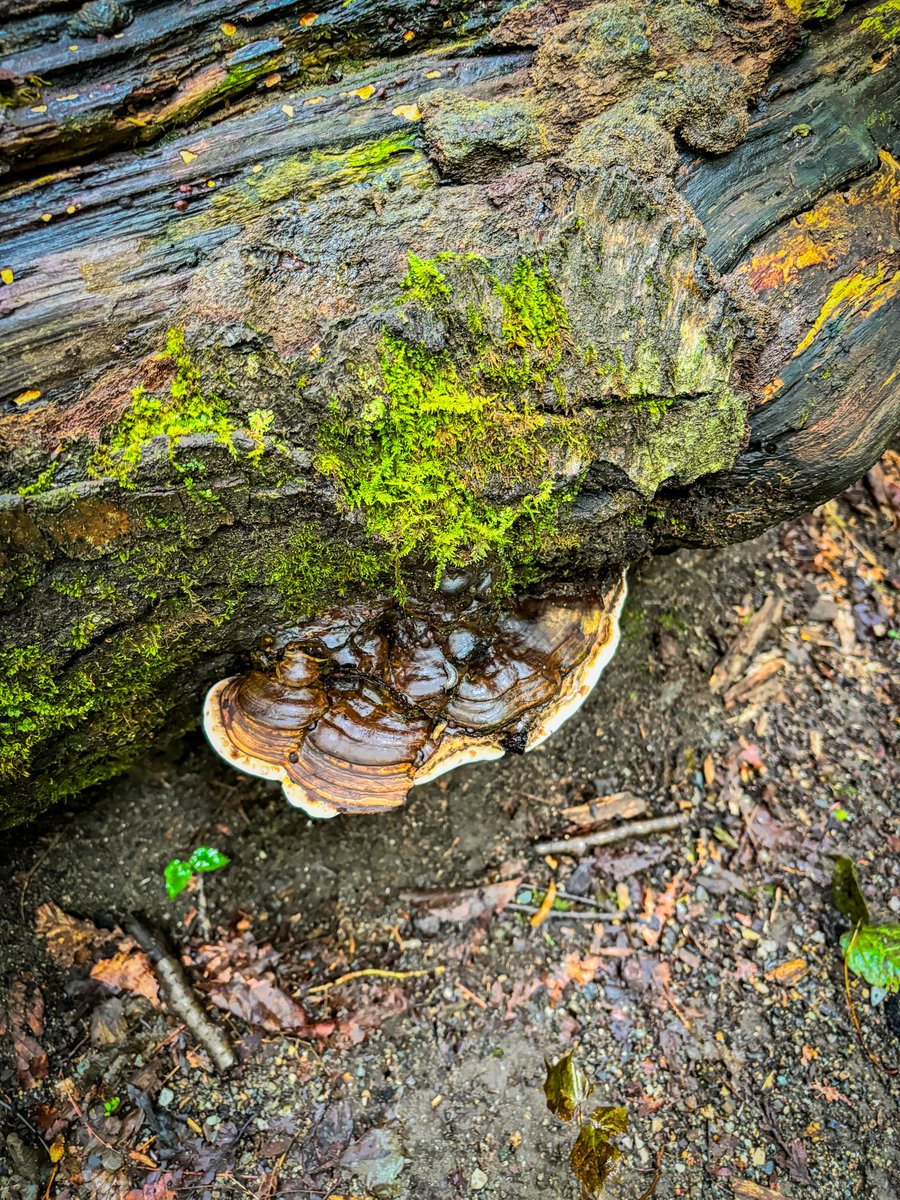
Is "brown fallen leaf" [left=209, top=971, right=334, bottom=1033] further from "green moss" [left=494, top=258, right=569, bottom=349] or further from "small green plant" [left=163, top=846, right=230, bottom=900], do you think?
"green moss" [left=494, top=258, right=569, bottom=349]

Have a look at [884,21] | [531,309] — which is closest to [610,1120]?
[531,309]

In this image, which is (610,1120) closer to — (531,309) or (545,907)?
(545,907)

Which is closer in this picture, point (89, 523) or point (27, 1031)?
point (89, 523)

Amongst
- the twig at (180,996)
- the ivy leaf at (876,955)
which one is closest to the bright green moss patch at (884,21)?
the ivy leaf at (876,955)

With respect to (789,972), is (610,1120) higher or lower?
higher

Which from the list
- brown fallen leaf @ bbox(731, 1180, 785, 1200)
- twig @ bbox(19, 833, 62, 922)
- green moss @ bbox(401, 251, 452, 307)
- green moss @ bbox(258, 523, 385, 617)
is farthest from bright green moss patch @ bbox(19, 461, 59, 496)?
brown fallen leaf @ bbox(731, 1180, 785, 1200)

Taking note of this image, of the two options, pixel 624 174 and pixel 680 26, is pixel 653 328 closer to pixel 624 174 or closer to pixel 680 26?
pixel 624 174

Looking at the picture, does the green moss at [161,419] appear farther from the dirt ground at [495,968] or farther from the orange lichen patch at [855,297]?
the dirt ground at [495,968]

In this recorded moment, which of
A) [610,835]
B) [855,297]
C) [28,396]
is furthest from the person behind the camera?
[610,835]

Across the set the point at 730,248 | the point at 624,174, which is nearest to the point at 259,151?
the point at 624,174
